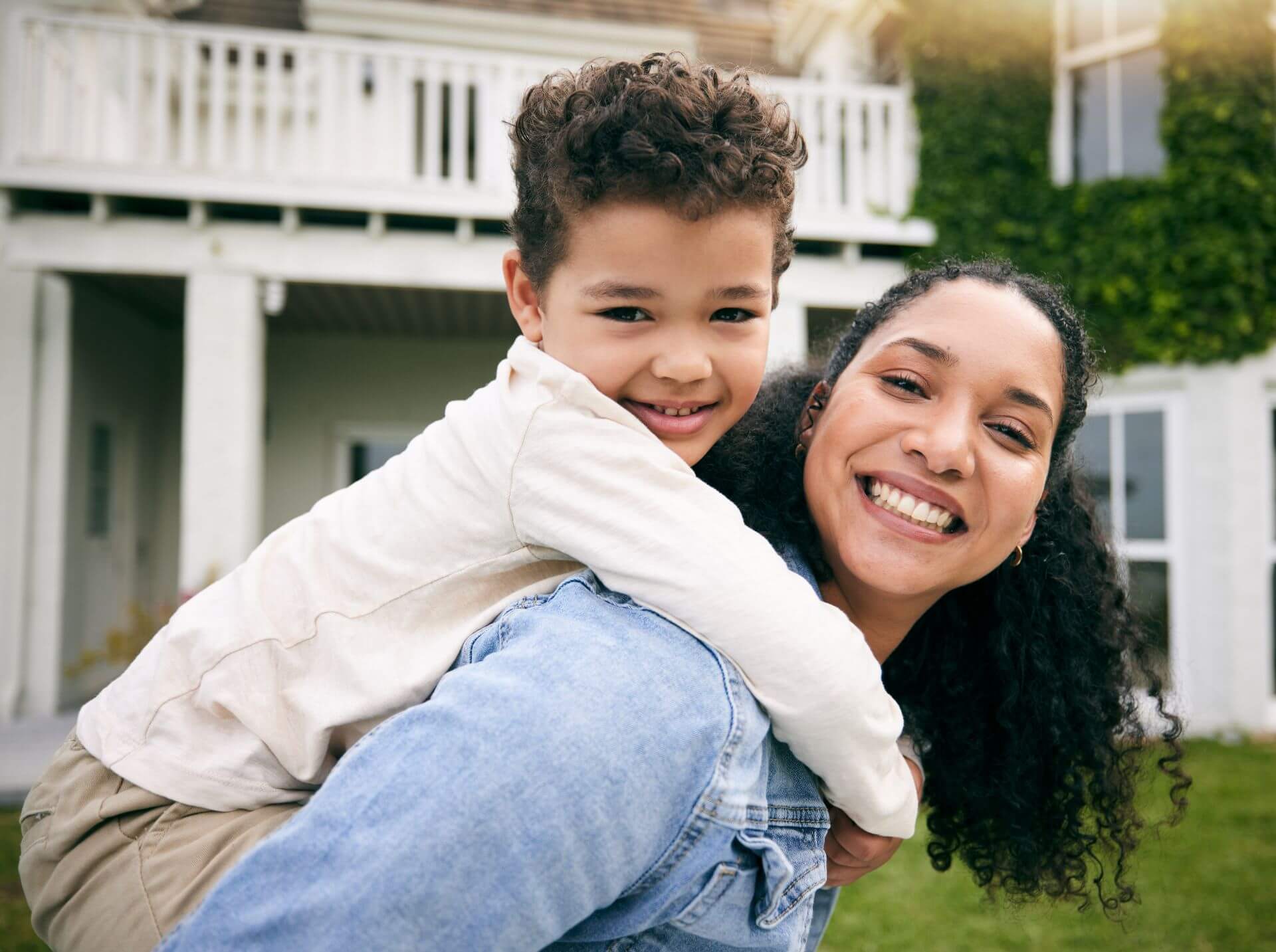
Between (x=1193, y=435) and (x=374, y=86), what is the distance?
7456mm

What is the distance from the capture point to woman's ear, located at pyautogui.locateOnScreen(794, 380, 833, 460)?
74.2 inches

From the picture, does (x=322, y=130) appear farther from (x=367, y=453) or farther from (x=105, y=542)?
(x=105, y=542)

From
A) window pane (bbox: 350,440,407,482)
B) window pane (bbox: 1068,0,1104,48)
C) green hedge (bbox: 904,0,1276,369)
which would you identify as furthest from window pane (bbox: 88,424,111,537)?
window pane (bbox: 1068,0,1104,48)

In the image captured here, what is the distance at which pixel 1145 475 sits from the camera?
8.54 m

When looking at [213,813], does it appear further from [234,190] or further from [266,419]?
[266,419]

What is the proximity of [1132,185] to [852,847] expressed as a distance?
834 centimetres

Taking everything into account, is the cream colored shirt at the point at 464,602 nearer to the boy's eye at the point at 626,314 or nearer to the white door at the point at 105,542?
the boy's eye at the point at 626,314

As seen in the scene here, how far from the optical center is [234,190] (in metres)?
7.48

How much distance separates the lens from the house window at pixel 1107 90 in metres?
8.40

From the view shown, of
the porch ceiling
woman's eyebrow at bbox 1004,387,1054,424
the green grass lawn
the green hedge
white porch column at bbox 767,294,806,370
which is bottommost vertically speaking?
the green grass lawn

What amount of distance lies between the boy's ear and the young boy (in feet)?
0.36

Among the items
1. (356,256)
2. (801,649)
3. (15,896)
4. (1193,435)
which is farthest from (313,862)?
(1193,435)

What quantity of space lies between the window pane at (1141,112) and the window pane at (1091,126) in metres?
0.15

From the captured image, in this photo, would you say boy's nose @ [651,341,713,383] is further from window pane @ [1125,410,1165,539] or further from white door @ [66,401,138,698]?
white door @ [66,401,138,698]
